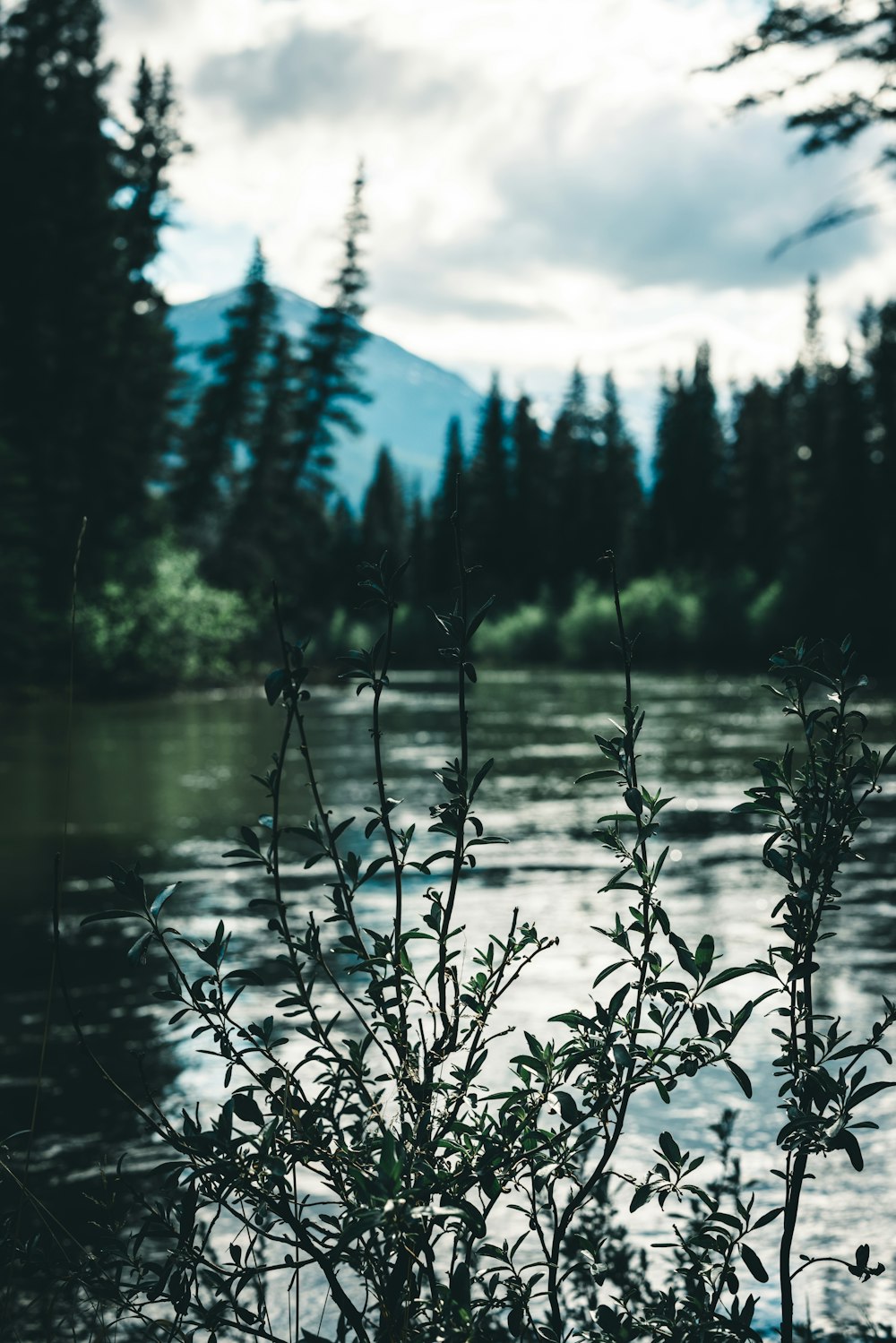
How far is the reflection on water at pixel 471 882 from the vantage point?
4075mm

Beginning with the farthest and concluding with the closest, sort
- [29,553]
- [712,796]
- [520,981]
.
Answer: [29,553] → [712,796] → [520,981]

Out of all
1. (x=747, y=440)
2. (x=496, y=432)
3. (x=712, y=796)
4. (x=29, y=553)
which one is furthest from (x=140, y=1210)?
(x=496, y=432)

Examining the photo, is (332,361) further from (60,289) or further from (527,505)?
(527,505)

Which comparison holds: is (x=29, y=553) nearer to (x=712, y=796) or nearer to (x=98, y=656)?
(x=98, y=656)

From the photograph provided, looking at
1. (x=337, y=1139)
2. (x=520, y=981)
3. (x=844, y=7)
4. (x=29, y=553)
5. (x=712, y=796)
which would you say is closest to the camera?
(x=337, y=1139)

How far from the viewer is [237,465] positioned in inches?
1705

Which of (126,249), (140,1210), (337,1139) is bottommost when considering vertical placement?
(140,1210)

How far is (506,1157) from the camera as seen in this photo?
1671 millimetres

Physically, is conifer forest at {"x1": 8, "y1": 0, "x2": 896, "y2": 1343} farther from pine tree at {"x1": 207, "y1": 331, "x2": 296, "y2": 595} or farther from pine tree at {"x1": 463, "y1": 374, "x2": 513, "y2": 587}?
pine tree at {"x1": 463, "y1": 374, "x2": 513, "y2": 587}

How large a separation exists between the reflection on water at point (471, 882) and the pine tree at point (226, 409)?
2075 cm

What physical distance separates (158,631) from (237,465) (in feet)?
43.2

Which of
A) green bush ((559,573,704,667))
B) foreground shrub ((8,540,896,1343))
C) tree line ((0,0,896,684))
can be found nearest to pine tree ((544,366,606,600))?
tree line ((0,0,896,684))

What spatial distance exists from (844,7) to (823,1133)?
6025 mm

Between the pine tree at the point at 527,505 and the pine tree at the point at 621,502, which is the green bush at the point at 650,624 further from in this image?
the pine tree at the point at 527,505
